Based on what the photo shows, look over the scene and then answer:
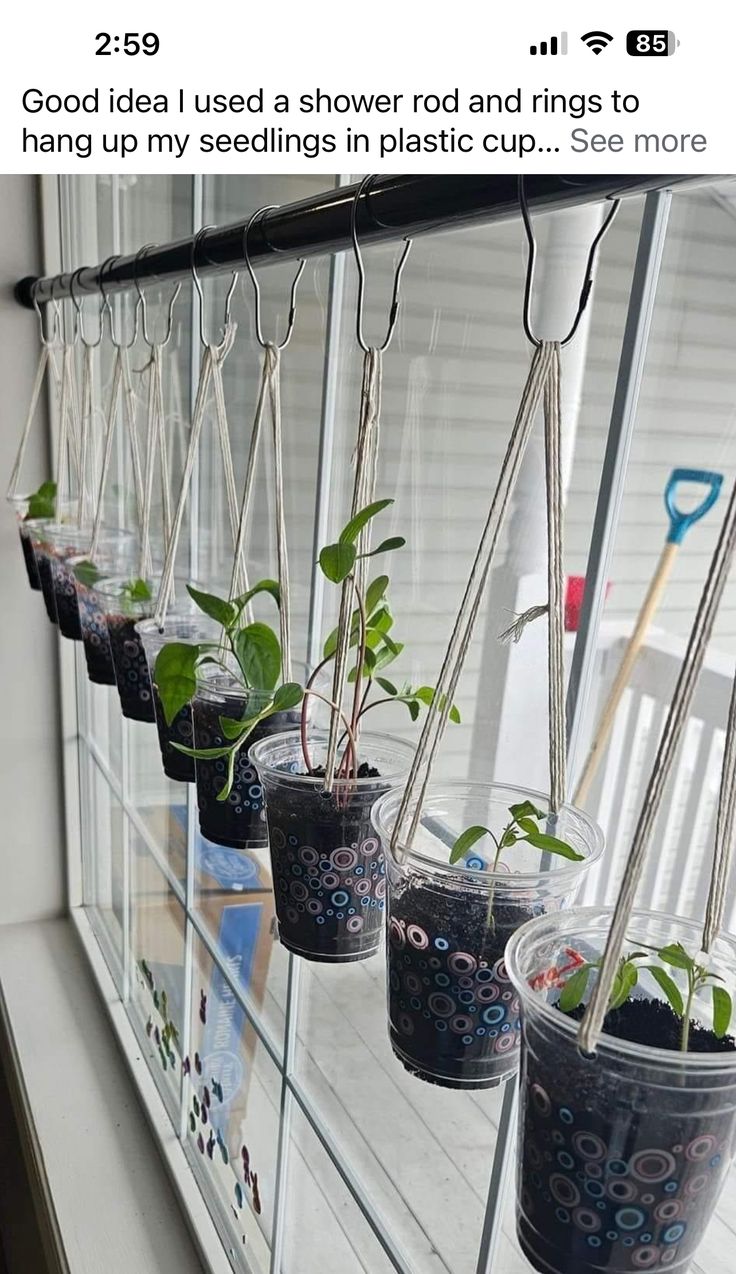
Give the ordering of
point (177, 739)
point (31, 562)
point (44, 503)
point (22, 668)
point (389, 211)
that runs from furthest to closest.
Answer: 1. point (22, 668)
2. point (31, 562)
3. point (44, 503)
4. point (177, 739)
5. point (389, 211)

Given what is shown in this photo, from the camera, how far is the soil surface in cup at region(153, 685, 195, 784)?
3.23 feet

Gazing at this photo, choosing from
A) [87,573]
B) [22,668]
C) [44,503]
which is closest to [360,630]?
[87,573]

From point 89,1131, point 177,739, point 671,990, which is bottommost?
point 89,1131

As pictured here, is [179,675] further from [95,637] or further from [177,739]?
[95,637]

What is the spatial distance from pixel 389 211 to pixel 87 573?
0.68 metres

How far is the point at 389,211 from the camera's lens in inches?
24.9

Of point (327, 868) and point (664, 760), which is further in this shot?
point (327, 868)

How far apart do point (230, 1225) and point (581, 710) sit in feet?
3.87

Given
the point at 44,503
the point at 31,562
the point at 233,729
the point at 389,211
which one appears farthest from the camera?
the point at 31,562

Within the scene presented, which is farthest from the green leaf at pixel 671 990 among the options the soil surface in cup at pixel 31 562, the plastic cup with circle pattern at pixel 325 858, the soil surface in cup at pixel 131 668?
the soil surface in cup at pixel 31 562
